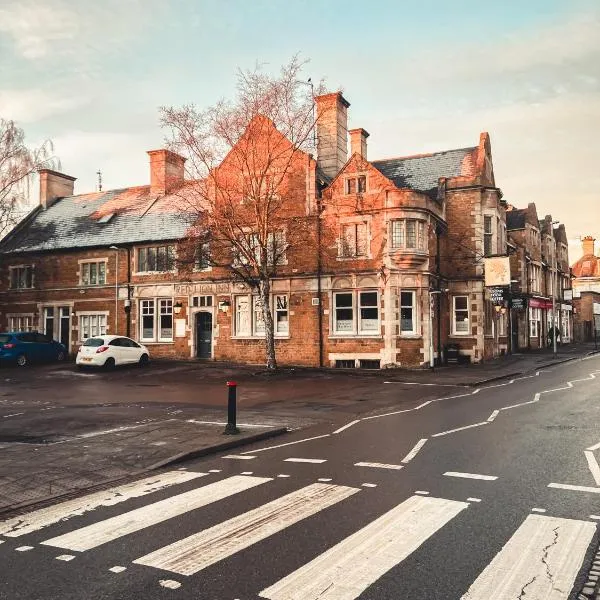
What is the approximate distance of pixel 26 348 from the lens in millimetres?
30484

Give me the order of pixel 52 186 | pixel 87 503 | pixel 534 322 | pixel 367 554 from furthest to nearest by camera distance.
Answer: pixel 534 322 < pixel 52 186 < pixel 87 503 < pixel 367 554

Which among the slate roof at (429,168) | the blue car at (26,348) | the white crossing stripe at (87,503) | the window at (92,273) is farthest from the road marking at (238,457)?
the window at (92,273)

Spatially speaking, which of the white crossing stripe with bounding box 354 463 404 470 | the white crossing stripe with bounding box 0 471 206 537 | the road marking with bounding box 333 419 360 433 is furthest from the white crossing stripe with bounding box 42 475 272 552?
the road marking with bounding box 333 419 360 433

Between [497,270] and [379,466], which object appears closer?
[379,466]

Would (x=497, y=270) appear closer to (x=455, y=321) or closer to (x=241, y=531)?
(x=455, y=321)

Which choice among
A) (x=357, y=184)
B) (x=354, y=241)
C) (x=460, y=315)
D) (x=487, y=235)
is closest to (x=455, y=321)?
(x=460, y=315)

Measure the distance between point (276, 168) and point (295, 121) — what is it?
12.4 feet

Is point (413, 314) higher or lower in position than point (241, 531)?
higher

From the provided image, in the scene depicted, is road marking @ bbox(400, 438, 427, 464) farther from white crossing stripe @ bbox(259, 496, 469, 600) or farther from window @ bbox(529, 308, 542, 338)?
window @ bbox(529, 308, 542, 338)

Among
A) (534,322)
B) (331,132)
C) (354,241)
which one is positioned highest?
(331,132)

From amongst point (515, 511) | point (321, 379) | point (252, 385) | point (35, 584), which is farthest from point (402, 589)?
point (321, 379)

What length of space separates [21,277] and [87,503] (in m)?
35.1

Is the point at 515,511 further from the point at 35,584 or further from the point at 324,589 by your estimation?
the point at 35,584

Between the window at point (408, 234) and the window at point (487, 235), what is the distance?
6.11 meters
